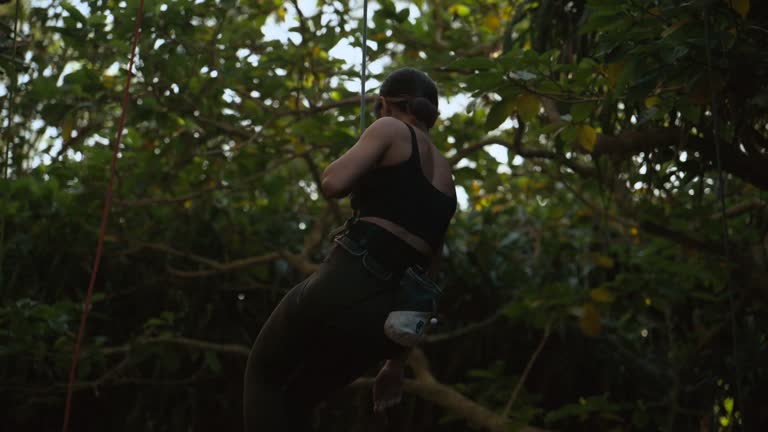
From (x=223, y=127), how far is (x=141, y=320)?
5.12 ft

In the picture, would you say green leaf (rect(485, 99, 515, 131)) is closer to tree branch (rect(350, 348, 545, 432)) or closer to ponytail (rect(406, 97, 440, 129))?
ponytail (rect(406, 97, 440, 129))

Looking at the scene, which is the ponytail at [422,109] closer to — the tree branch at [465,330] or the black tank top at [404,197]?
the black tank top at [404,197]

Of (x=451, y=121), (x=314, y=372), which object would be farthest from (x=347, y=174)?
(x=451, y=121)

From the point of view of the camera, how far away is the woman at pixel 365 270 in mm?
1882

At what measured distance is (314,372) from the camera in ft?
6.56

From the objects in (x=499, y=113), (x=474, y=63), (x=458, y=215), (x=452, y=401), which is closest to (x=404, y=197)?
(x=474, y=63)

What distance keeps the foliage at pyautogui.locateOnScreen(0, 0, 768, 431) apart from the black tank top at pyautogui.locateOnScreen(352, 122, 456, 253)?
0.60 metres

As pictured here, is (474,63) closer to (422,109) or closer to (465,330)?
(422,109)

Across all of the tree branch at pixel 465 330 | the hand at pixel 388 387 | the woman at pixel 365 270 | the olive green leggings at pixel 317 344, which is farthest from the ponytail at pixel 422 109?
the tree branch at pixel 465 330

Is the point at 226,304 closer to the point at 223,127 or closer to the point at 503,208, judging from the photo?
the point at 223,127

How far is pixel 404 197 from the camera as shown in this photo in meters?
1.90

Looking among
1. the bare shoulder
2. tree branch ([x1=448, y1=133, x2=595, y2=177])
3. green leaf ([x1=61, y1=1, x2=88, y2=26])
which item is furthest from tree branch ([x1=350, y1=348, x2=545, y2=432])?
the bare shoulder

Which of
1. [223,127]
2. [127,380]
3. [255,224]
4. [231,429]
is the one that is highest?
[223,127]

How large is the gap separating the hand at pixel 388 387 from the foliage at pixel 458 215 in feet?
2.78
